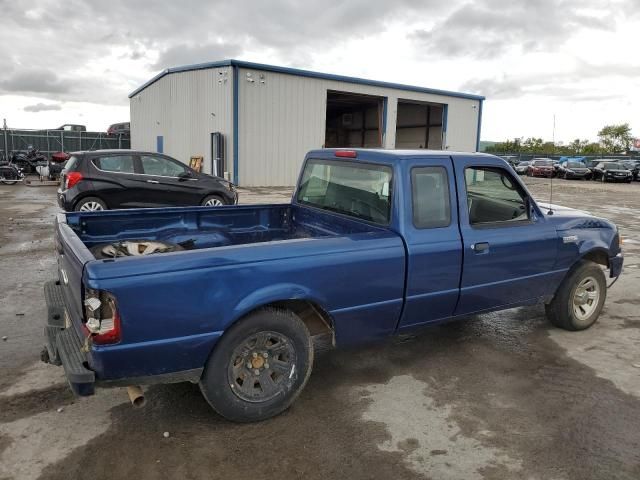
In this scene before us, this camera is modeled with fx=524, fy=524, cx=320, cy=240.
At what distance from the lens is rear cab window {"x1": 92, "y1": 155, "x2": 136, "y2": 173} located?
10922mm

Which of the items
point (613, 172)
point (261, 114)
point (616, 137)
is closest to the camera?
point (261, 114)

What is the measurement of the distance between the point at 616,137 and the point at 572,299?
95039mm

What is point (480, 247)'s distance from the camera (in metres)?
4.18

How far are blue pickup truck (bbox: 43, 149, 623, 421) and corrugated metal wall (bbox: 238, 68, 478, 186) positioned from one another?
55.9 ft

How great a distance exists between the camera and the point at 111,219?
4.54 metres

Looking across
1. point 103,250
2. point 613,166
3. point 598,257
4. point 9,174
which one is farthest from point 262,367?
point 613,166

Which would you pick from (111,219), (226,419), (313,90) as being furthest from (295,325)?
(313,90)

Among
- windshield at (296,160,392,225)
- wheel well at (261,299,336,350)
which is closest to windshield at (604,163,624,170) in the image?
windshield at (296,160,392,225)

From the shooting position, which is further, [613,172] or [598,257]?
[613,172]

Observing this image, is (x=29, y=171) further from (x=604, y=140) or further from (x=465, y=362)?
(x=604, y=140)

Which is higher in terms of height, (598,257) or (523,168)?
(523,168)

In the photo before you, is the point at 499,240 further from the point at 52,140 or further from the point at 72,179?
the point at 52,140

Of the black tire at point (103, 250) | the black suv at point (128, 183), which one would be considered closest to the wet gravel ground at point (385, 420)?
the black tire at point (103, 250)

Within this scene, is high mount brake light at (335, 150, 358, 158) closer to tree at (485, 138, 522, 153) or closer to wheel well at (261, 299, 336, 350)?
wheel well at (261, 299, 336, 350)
